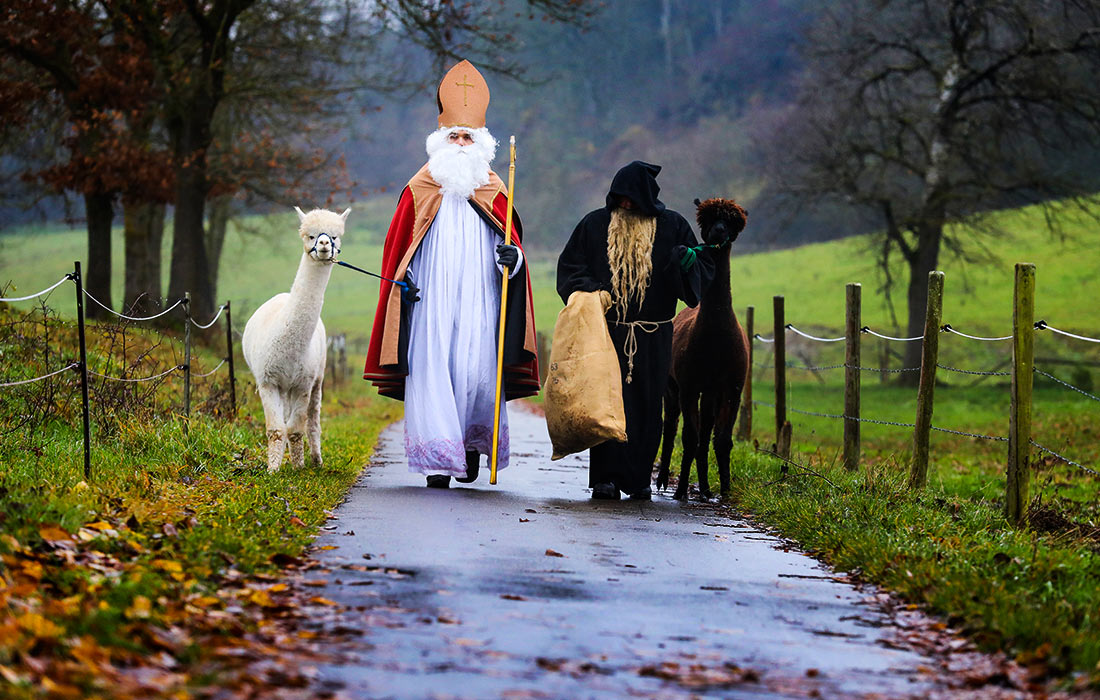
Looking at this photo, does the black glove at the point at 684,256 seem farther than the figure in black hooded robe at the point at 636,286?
No

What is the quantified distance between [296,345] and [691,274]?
3034 millimetres

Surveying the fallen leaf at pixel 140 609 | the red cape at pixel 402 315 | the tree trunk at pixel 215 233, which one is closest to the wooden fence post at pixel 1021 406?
the red cape at pixel 402 315

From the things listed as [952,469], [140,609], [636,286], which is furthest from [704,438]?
[952,469]

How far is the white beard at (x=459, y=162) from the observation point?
1012cm

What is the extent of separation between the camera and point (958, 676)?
4.59m

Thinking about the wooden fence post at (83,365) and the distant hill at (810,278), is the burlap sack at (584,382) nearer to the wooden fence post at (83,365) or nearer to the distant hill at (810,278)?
the wooden fence post at (83,365)

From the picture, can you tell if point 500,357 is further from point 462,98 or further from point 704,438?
point 462,98

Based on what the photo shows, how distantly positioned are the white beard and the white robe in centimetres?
12

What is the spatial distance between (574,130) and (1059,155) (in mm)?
28135

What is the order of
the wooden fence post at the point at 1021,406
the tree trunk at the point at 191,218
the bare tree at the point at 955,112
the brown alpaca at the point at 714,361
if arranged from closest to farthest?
the wooden fence post at the point at 1021,406 → the brown alpaca at the point at 714,361 → the tree trunk at the point at 191,218 → the bare tree at the point at 955,112

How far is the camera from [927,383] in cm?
939

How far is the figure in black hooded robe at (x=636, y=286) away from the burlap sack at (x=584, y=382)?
0.71 feet

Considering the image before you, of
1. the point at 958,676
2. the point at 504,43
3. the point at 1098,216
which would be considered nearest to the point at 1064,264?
the point at 1098,216

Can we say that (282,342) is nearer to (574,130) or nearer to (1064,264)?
(1064,264)
